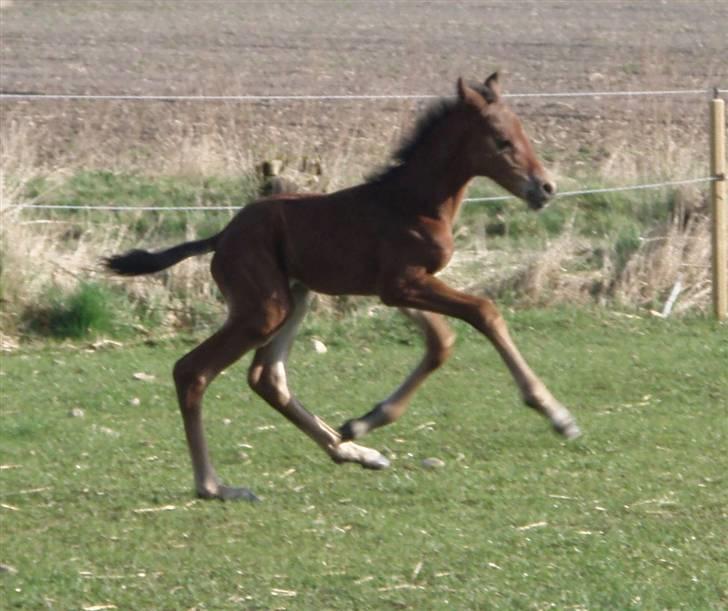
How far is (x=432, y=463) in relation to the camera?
7.08m

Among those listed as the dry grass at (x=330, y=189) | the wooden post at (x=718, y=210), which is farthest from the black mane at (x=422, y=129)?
the wooden post at (x=718, y=210)

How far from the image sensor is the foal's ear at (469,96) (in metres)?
6.64

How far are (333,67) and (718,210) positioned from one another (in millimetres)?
10896

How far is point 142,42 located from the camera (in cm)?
2355

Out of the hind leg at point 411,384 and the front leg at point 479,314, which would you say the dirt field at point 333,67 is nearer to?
the hind leg at point 411,384

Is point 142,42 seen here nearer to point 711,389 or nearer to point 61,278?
point 61,278

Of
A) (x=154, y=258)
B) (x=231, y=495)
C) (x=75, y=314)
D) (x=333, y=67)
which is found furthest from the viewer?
(x=333, y=67)

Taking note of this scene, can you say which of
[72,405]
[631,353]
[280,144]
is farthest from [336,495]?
[280,144]

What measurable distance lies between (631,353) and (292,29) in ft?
54.7

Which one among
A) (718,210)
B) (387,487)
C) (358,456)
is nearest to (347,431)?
(358,456)

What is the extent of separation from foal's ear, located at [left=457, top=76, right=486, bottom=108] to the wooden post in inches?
154

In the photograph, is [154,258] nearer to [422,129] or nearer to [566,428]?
[422,129]

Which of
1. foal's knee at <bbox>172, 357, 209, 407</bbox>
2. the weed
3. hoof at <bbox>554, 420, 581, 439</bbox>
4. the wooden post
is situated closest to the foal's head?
hoof at <bbox>554, 420, 581, 439</bbox>

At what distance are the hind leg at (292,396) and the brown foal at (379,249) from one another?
0.03 ft
